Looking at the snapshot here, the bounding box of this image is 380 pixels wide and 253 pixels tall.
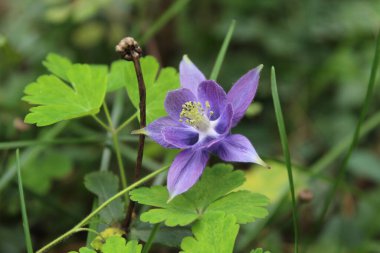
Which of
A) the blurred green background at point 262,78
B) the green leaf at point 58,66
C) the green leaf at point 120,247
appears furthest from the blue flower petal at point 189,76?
the blurred green background at point 262,78

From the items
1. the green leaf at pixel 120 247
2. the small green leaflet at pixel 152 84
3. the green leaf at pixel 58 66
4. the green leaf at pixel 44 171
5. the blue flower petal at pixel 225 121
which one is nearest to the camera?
the green leaf at pixel 120 247

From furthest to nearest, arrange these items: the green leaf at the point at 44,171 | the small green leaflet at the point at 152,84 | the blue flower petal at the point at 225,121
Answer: the green leaf at the point at 44,171 → the small green leaflet at the point at 152,84 → the blue flower petal at the point at 225,121

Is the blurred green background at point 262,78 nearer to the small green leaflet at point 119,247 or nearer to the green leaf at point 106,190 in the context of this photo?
the green leaf at point 106,190

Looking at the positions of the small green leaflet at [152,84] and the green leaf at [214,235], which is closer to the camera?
the green leaf at [214,235]

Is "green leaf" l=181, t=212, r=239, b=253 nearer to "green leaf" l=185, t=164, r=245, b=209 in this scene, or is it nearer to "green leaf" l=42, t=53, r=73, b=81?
"green leaf" l=185, t=164, r=245, b=209

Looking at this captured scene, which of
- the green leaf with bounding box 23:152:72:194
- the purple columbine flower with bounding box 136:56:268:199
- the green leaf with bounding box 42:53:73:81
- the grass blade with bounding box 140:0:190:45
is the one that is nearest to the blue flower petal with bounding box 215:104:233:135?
the purple columbine flower with bounding box 136:56:268:199

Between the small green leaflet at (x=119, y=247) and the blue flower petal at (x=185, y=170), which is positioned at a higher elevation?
the blue flower petal at (x=185, y=170)

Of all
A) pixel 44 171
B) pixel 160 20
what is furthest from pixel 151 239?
pixel 160 20
